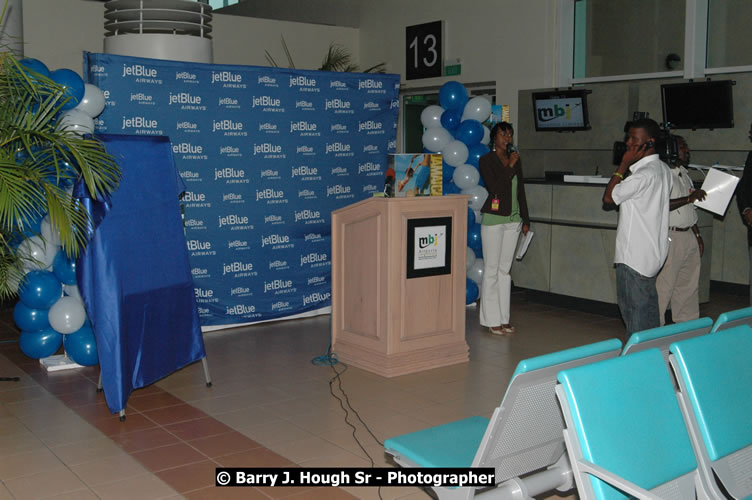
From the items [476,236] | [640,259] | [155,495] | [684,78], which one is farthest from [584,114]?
[155,495]

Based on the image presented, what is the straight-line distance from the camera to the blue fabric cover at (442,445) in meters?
2.60

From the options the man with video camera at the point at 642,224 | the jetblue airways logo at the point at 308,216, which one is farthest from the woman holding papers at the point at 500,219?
the man with video camera at the point at 642,224

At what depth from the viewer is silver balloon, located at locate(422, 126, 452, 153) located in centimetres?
727

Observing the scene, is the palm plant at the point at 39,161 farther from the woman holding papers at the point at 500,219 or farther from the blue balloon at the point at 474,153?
the blue balloon at the point at 474,153

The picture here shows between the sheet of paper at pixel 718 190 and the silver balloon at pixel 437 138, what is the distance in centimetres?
234

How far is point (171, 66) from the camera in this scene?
6121 mm

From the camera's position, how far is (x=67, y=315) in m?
5.18

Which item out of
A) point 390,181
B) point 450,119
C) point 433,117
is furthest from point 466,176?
point 390,181

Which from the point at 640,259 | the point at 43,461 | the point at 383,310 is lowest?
the point at 43,461

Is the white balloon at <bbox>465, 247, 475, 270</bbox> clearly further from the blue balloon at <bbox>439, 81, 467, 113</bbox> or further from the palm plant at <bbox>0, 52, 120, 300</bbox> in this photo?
the palm plant at <bbox>0, 52, 120, 300</bbox>

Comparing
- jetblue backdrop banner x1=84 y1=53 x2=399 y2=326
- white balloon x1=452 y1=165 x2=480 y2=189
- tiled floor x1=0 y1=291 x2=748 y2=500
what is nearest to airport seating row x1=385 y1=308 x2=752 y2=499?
tiled floor x1=0 y1=291 x2=748 y2=500

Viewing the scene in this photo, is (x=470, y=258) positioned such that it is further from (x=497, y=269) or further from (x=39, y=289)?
(x=39, y=289)

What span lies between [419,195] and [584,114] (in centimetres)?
540

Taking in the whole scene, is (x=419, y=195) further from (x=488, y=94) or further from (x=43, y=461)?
(x=488, y=94)
